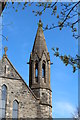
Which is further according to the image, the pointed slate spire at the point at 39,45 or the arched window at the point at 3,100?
the pointed slate spire at the point at 39,45

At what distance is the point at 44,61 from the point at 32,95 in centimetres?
250

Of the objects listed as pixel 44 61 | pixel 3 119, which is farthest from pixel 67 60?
pixel 44 61

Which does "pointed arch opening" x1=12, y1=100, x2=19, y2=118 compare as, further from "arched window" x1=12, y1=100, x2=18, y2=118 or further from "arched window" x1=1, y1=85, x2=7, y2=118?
"arched window" x1=1, y1=85, x2=7, y2=118

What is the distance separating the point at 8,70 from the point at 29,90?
1889 millimetres

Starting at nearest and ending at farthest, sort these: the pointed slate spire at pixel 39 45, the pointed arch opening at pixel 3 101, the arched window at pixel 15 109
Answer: the pointed arch opening at pixel 3 101, the arched window at pixel 15 109, the pointed slate spire at pixel 39 45

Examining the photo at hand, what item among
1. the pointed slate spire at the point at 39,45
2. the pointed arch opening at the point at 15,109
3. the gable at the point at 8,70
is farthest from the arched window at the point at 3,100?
the pointed slate spire at the point at 39,45

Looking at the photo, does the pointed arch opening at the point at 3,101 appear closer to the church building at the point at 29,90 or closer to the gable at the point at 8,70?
the church building at the point at 29,90

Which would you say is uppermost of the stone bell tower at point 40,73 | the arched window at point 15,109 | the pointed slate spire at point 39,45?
the pointed slate spire at point 39,45

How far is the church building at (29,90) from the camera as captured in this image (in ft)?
61.7

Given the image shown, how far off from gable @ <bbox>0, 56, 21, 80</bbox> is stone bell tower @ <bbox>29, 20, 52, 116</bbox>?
109 centimetres

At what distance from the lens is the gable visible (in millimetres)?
19531

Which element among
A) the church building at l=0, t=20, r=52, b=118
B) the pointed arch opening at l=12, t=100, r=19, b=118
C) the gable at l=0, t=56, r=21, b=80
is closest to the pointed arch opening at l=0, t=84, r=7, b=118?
the church building at l=0, t=20, r=52, b=118

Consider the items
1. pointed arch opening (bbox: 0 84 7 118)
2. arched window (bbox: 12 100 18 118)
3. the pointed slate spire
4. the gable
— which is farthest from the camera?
the pointed slate spire

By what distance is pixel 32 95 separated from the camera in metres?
19.3
